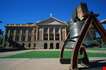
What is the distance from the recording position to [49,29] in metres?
66.6

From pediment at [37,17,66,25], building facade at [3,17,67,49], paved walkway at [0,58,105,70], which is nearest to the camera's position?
paved walkway at [0,58,105,70]

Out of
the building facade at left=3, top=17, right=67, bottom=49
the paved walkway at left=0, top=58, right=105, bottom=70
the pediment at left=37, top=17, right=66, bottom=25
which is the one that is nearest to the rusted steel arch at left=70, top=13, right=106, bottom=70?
the paved walkway at left=0, top=58, right=105, bottom=70

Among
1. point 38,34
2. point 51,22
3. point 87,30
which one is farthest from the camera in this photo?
point 38,34

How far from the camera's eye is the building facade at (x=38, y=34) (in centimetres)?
6412

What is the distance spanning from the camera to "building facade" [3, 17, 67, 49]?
64125 millimetres

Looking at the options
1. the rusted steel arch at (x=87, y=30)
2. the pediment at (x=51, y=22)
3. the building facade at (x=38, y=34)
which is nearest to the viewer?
the rusted steel arch at (x=87, y=30)

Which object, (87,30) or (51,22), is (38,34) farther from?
(87,30)

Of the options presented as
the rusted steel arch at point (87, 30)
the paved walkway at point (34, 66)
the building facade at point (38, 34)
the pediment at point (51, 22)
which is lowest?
the paved walkway at point (34, 66)

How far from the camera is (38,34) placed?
66750mm

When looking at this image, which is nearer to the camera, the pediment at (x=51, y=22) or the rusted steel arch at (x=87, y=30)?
the rusted steel arch at (x=87, y=30)

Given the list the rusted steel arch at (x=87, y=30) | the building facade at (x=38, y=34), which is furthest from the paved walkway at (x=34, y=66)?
the building facade at (x=38, y=34)

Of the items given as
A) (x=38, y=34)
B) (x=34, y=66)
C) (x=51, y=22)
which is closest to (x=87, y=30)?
(x=34, y=66)

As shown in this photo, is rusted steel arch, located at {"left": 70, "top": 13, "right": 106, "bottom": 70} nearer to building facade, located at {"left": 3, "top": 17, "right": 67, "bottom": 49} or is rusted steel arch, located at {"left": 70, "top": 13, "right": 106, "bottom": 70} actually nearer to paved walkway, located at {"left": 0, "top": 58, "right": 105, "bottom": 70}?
paved walkway, located at {"left": 0, "top": 58, "right": 105, "bottom": 70}

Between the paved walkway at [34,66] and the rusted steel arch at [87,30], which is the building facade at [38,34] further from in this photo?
the rusted steel arch at [87,30]
